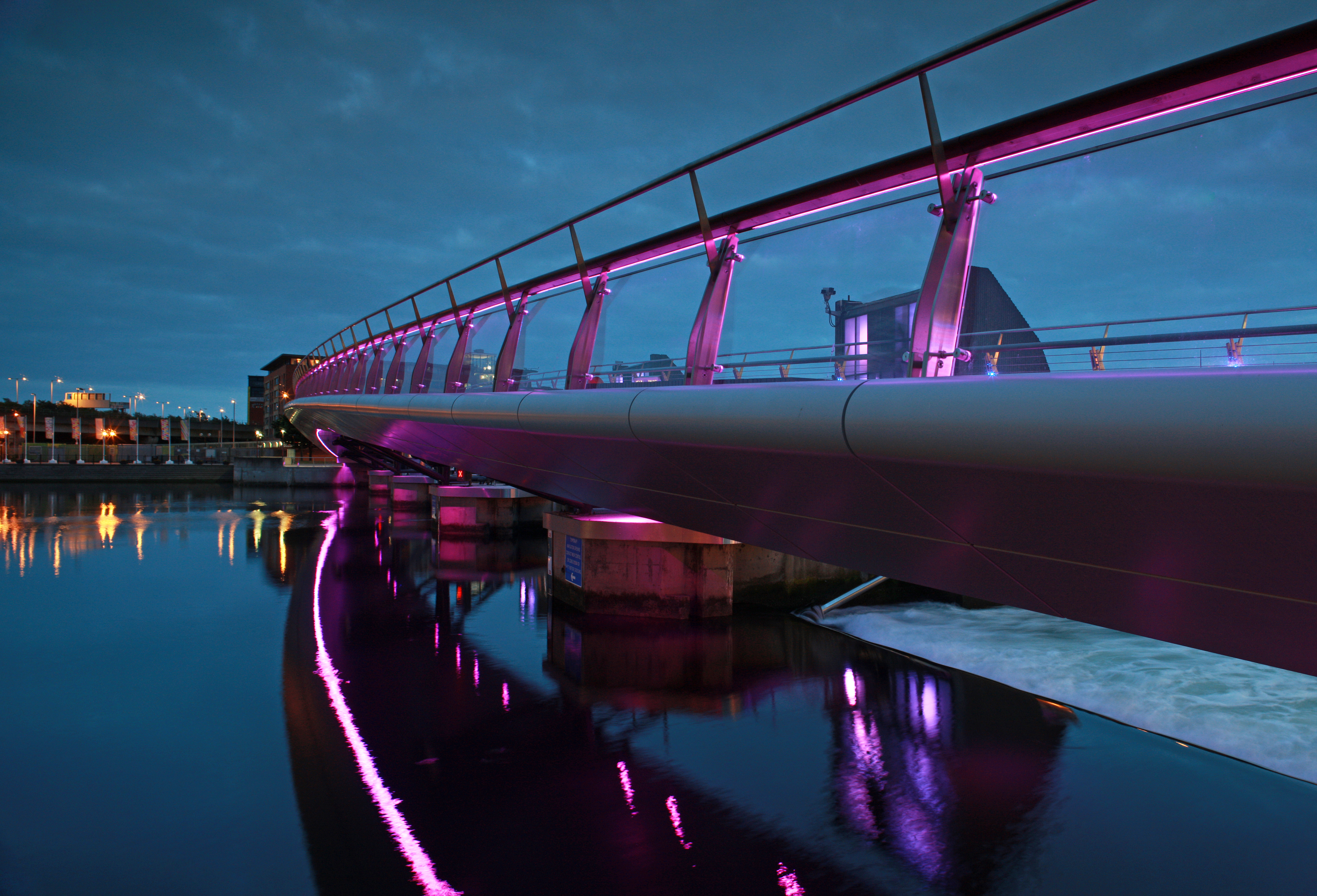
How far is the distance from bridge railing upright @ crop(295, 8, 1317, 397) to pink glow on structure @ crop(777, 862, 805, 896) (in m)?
4.30

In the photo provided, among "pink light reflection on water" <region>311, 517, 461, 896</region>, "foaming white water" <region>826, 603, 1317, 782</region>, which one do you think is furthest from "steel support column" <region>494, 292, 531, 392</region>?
"foaming white water" <region>826, 603, 1317, 782</region>

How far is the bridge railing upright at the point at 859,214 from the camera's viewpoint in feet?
13.2

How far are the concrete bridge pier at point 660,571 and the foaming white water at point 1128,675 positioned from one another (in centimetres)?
234

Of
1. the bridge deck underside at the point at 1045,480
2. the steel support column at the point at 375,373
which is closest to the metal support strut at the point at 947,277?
the bridge deck underside at the point at 1045,480

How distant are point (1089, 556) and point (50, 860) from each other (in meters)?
8.61

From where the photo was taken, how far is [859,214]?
5793mm

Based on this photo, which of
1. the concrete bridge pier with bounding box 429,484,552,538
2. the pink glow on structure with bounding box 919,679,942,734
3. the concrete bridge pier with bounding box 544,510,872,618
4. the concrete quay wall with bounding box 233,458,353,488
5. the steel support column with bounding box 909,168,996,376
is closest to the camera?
the steel support column with bounding box 909,168,996,376

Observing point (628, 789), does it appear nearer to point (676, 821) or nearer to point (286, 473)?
point (676, 821)

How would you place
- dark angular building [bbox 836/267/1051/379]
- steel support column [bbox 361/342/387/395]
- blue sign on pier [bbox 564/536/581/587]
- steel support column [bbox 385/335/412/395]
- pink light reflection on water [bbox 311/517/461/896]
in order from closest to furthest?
dark angular building [bbox 836/267/1051/379] < pink light reflection on water [bbox 311/517/461/896] < blue sign on pier [bbox 564/536/581/587] < steel support column [bbox 385/335/412/395] < steel support column [bbox 361/342/387/395]

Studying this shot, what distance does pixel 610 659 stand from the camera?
13.3 metres

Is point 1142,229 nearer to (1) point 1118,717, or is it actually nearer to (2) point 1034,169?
(2) point 1034,169

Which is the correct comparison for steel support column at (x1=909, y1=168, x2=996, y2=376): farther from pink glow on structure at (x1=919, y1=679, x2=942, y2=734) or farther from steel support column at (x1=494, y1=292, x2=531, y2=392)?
steel support column at (x1=494, y1=292, x2=531, y2=392)

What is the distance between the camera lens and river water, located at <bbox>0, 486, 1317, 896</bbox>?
6.38m

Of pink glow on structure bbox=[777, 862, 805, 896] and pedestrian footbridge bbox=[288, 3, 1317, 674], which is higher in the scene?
pedestrian footbridge bbox=[288, 3, 1317, 674]
